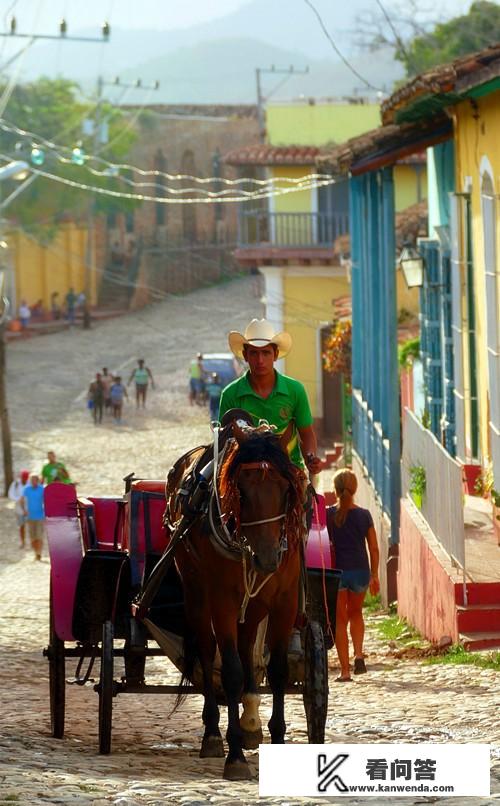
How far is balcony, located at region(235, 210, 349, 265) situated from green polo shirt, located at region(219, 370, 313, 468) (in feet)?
107

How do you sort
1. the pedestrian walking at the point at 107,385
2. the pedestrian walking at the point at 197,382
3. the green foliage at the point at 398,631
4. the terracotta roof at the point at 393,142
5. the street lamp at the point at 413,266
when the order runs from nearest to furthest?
the green foliage at the point at 398,631 → the terracotta roof at the point at 393,142 → the street lamp at the point at 413,266 → the pedestrian walking at the point at 107,385 → the pedestrian walking at the point at 197,382

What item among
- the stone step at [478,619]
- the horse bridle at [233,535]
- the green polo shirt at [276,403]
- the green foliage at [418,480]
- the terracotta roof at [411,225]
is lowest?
the stone step at [478,619]

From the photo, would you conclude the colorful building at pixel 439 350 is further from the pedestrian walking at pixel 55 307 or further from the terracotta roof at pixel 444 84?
the pedestrian walking at pixel 55 307

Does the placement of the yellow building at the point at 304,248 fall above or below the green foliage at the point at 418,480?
above

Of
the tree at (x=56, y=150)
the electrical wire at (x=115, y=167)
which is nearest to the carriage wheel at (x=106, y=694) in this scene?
the electrical wire at (x=115, y=167)

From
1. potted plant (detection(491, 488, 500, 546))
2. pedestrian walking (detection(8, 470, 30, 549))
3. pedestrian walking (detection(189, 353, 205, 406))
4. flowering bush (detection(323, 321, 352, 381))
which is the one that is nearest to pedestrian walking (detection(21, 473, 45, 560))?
pedestrian walking (detection(8, 470, 30, 549))

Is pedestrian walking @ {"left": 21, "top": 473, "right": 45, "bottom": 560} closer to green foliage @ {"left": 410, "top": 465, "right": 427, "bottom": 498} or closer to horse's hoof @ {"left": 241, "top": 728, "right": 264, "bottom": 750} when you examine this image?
green foliage @ {"left": 410, "top": 465, "right": 427, "bottom": 498}

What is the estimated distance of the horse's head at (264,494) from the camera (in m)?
8.17

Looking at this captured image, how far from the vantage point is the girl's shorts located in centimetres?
1330

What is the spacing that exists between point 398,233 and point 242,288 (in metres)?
45.9

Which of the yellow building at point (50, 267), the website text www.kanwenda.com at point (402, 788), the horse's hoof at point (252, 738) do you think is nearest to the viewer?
the website text www.kanwenda.com at point (402, 788)

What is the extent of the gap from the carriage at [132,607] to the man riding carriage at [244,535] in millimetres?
158

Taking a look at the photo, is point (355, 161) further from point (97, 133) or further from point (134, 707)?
point (97, 133)

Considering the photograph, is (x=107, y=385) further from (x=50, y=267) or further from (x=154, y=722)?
(x=154, y=722)
